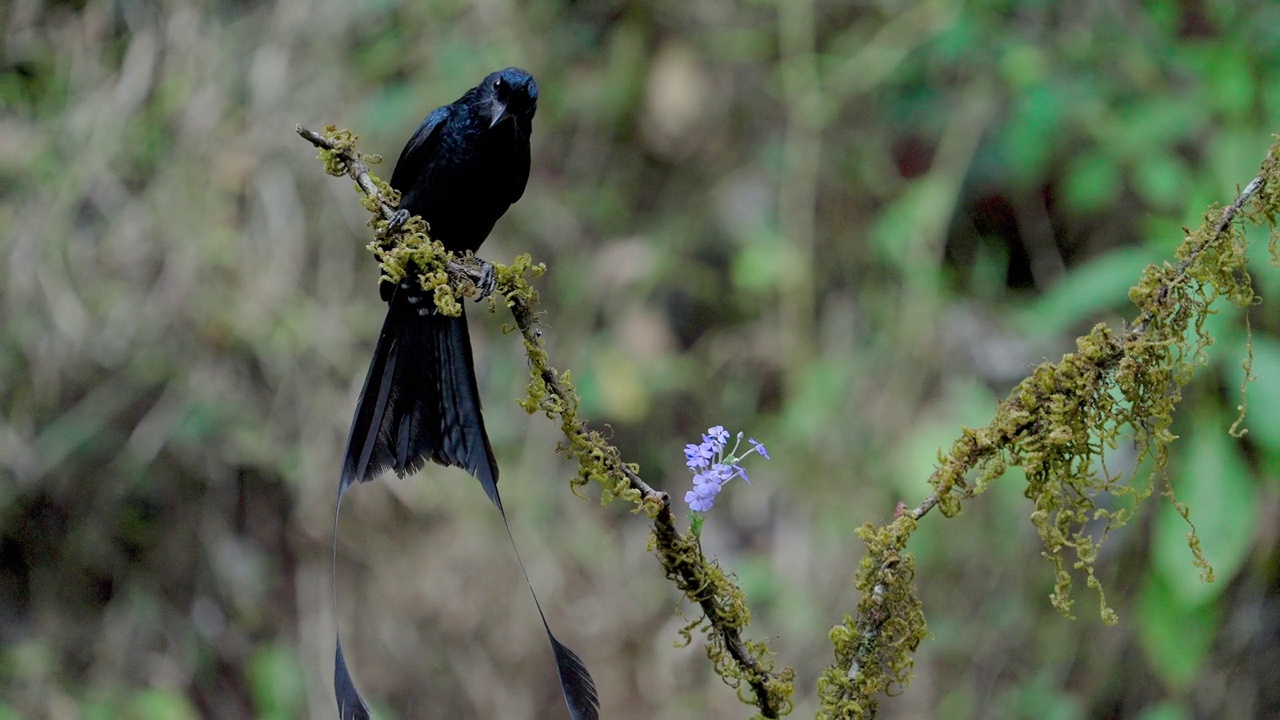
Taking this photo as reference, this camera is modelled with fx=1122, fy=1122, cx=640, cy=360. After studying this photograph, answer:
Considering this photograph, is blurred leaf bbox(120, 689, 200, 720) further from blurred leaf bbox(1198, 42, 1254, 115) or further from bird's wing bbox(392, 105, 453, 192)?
blurred leaf bbox(1198, 42, 1254, 115)

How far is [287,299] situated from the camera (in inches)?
150

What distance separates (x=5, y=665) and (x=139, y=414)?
0.94 metres

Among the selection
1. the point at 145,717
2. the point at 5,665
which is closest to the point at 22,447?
the point at 5,665

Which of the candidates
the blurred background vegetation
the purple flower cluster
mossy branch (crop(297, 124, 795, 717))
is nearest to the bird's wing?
mossy branch (crop(297, 124, 795, 717))

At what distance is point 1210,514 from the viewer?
2.78 metres

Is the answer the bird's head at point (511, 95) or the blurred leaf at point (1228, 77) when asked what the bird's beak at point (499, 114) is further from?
the blurred leaf at point (1228, 77)

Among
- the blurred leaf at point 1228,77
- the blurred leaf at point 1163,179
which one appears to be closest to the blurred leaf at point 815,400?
the blurred leaf at point 1163,179

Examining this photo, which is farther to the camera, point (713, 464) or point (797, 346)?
point (797, 346)

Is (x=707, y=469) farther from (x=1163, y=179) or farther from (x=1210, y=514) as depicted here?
(x=1163, y=179)

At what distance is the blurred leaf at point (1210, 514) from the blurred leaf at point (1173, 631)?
69mm

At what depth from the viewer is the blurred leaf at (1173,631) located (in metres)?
2.94

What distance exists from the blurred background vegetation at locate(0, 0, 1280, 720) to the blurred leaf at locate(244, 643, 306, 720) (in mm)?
15

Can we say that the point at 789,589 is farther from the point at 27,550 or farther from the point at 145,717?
the point at 27,550

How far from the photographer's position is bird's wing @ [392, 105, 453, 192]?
7.61ft
